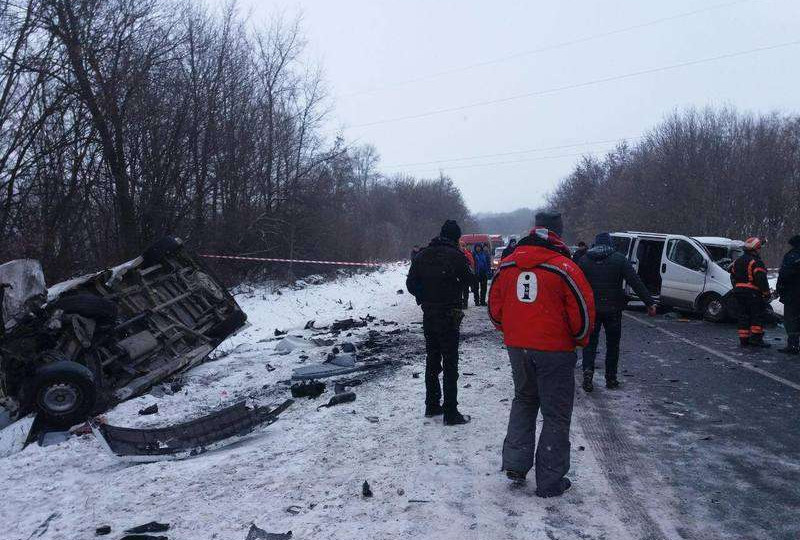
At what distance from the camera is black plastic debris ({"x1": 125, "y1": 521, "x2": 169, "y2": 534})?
12.7ft

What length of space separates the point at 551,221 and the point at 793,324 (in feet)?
24.8

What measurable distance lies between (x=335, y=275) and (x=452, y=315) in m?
20.0

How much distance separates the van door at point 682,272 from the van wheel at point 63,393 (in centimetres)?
1305

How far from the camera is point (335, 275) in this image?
2581cm

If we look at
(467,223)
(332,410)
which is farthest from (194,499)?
(467,223)

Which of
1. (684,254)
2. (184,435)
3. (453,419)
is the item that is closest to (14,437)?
(184,435)

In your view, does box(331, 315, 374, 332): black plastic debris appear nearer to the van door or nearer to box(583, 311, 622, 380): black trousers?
box(583, 311, 622, 380): black trousers

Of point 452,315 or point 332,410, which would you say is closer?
point 452,315

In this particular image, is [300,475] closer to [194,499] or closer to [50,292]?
[194,499]

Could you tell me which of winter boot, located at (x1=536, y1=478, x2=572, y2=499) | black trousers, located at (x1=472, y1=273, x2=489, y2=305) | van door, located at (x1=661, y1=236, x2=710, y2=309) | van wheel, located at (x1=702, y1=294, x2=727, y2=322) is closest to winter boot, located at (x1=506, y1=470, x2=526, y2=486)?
winter boot, located at (x1=536, y1=478, x2=572, y2=499)

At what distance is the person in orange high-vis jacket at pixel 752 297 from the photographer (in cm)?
1024

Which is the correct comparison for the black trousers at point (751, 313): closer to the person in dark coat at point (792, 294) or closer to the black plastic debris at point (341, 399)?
the person in dark coat at point (792, 294)

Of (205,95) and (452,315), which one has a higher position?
(205,95)

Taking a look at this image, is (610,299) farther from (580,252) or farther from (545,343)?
(545,343)
